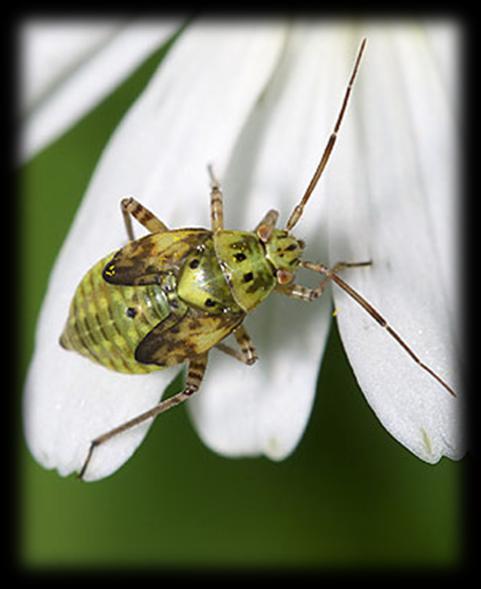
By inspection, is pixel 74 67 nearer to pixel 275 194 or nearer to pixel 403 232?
pixel 275 194

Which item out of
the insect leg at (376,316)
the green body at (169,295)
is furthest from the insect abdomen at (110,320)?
the insect leg at (376,316)

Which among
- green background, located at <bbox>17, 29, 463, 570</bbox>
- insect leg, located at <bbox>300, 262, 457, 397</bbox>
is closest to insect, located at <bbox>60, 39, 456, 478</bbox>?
insect leg, located at <bbox>300, 262, 457, 397</bbox>

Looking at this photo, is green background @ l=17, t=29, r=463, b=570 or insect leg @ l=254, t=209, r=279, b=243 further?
green background @ l=17, t=29, r=463, b=570

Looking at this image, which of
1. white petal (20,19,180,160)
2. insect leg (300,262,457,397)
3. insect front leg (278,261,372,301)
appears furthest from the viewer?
white petal (20,19,180,160)

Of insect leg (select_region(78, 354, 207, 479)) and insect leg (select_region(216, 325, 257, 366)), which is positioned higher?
insect leg (select_region(216, 325, 257, 366))

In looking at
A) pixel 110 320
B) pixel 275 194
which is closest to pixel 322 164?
pixel 275 194

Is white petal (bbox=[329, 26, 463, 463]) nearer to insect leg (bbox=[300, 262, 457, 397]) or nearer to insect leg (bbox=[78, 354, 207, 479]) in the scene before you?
insect leg (bbox=[300, 262, 457, 397])
